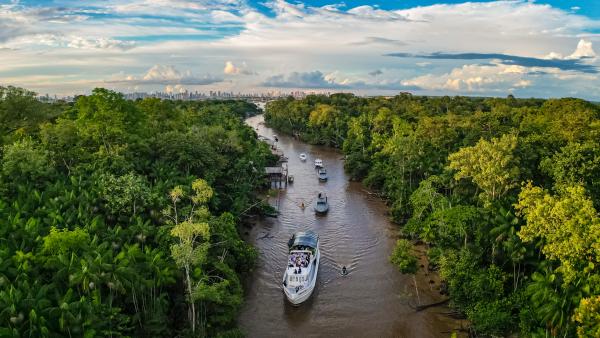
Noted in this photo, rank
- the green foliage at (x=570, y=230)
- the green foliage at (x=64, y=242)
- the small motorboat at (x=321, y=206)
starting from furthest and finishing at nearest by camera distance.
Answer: the small motorboat at (x=321, y=206), the green foliage at (x=64, y=242), the green foliage at (x=570, y=230)

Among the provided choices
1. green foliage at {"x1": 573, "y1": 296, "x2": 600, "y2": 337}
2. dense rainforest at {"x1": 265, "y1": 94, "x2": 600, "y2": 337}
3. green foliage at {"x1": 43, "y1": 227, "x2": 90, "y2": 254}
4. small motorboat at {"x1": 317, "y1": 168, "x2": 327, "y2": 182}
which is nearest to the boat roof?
dense rainforest at {"x1": 265, "y1": 94, "x2": 600, "y2": 337}

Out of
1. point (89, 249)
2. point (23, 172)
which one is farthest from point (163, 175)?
point (89, 249)

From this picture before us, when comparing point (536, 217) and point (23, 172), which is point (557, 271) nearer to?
point (536, 217)

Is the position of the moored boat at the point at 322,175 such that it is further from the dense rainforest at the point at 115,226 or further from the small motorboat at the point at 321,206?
the dense rainforest at the point at 115,226

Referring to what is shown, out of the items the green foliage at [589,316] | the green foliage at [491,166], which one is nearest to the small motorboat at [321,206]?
the green foliage at [491,166]

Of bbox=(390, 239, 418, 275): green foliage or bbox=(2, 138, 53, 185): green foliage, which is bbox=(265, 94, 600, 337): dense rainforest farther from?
bbox=(2, 138, 53, 185): green foliage
